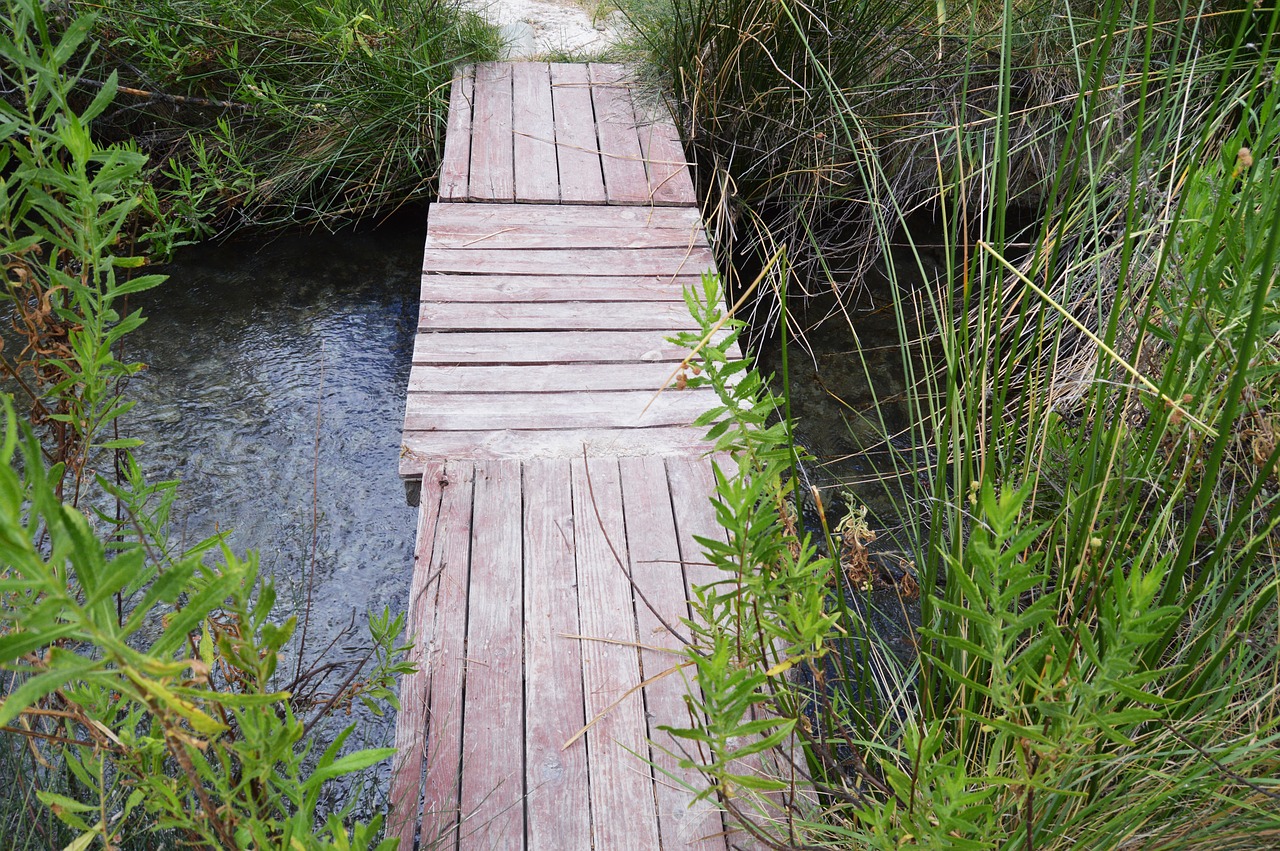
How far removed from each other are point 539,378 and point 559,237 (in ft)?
2.62

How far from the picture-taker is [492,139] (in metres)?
3.68

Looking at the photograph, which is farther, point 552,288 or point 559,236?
point 559,236

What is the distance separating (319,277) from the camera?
3.90 m

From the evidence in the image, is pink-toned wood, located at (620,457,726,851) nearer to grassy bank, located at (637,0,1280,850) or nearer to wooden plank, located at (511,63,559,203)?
grassy bank, located at (637,0,1280,850)

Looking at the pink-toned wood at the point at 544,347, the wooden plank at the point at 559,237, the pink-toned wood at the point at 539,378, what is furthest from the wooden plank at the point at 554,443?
the wooden plank at the point at 559,237

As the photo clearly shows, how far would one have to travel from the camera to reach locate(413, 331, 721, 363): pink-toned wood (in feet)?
8.54

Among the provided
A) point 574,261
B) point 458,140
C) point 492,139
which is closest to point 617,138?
point 492,139

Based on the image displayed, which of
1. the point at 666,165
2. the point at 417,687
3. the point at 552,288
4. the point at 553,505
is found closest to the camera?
the point at 417,687

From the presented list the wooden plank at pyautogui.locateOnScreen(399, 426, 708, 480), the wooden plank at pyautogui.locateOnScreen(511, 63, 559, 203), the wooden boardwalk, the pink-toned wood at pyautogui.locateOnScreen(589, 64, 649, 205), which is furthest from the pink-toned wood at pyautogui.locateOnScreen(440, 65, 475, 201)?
the wooden plank at pyautogui.locateOnScreen(399, 426, 708, 480)

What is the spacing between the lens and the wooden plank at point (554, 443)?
90.8 inches

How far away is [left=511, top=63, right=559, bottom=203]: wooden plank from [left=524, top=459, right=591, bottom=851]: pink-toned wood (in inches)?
57.3

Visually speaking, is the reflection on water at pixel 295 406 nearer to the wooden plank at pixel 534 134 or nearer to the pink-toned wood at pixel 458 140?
the pink-toned wood at pixel 458 140

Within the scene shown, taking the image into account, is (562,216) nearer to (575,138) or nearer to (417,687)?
(575,138)

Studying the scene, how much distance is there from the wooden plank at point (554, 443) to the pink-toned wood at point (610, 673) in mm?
60
